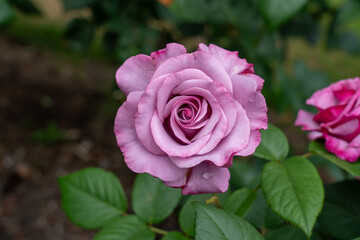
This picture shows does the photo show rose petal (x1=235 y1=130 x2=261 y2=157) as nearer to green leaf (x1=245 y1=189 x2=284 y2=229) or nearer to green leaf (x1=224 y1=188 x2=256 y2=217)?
green leaf (x1=224 y1=188 x2=256 y2=217)

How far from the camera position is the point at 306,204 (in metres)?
0.51

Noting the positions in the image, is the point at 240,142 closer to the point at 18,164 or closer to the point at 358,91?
the point at 358,91

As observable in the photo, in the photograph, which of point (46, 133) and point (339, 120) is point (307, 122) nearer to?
point (339, 120)

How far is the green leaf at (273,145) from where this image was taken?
2.09 ft

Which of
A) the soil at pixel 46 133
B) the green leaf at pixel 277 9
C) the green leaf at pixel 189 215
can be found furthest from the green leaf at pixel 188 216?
the soil at pixel 46 133

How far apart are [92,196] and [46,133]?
49.3 inches

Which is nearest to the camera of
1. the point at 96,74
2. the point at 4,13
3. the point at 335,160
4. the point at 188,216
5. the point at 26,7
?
the point at 335,160

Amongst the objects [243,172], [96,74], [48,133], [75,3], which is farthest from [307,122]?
[96,74]

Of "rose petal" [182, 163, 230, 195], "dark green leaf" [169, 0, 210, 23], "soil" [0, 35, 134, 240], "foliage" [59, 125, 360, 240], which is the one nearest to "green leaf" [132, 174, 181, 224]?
"foliage" [59, 125, 360, 240]

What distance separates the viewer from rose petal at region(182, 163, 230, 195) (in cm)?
49

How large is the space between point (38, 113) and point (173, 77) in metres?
1.75

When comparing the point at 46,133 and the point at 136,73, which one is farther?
the point at 46,133

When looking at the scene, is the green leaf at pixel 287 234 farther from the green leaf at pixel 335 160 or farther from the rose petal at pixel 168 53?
the rose petal at pixel 168 53

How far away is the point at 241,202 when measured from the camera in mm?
614
